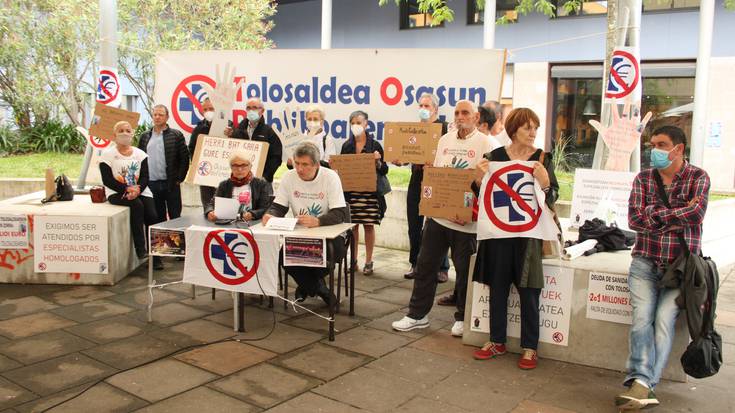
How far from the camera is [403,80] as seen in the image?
765 cm

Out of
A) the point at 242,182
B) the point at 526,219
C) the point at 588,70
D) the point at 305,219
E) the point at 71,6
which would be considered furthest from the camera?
the point at 588,70

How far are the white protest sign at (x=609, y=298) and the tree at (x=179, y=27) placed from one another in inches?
476

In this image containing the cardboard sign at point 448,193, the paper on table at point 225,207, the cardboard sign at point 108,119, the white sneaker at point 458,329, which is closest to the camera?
the cardboard sign at point 448,193

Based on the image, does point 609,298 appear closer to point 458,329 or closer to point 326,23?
point 458,329

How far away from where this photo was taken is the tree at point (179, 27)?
14.9 metres

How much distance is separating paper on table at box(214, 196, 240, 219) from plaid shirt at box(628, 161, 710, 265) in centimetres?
317

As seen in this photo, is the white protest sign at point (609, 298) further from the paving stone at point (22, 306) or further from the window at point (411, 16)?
the window at point (411, 16)

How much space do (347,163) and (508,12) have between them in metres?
12.8

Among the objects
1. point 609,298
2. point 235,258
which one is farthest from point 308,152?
point 609,298

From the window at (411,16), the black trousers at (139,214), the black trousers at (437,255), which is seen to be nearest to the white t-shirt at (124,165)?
the black trousers at (139,214)

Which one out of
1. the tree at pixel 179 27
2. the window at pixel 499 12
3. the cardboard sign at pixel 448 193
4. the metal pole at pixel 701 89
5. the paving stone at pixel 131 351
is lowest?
the paving stone at pixel 131 351

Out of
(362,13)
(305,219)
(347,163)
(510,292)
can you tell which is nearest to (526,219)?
(510,292)

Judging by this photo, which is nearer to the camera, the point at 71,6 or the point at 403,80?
the point at 403,80

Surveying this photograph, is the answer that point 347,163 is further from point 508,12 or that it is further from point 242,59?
point 508,12
